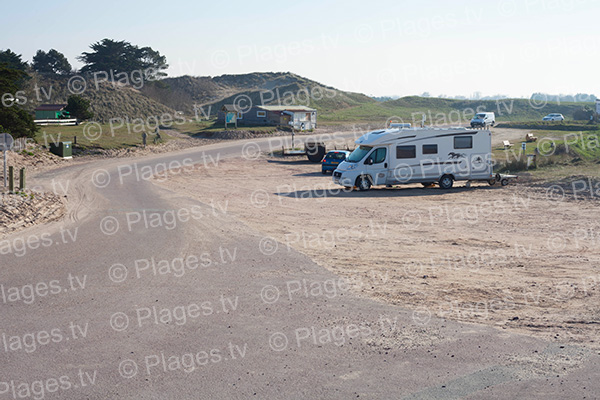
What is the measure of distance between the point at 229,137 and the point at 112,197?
38.6 m

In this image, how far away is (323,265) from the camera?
13281 millimetres

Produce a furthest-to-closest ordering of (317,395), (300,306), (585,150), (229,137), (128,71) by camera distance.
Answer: (128,71)
(229,137)
(585,150)
(300,306)
(317,395)

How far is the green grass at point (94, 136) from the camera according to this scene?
4523 cm

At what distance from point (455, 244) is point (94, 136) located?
4220 cm

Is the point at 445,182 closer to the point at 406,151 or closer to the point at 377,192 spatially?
the point at 406,151

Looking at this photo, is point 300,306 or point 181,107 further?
point 181,107

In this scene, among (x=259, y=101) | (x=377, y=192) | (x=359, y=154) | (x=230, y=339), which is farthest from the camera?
(x=259, y=101)

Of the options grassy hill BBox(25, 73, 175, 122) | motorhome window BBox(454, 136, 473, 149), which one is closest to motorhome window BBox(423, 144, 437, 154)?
motorhome window BBox(454, 136, 473, 149)

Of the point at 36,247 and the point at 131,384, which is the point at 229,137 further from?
the point at 131,384

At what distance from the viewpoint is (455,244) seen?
15555 mm

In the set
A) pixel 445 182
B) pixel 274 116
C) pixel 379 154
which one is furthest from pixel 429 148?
pixel 274 116

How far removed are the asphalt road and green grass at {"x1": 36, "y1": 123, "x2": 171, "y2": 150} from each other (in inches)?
1275

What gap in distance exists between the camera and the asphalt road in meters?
7.10

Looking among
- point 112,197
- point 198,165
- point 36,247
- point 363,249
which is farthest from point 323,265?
point 198,165
